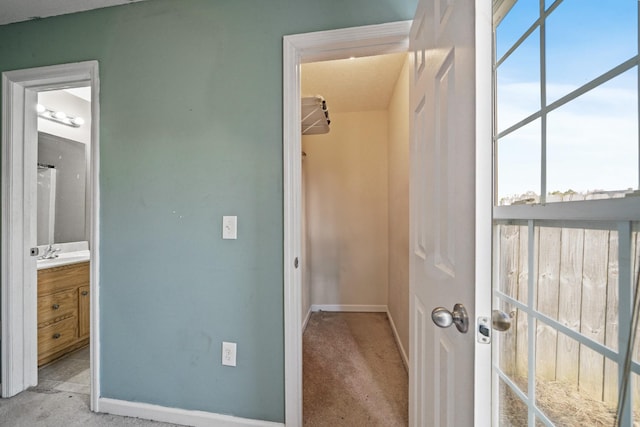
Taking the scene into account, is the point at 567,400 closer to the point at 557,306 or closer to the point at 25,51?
the point at 557,306

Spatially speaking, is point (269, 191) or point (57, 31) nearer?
point (269, 191)

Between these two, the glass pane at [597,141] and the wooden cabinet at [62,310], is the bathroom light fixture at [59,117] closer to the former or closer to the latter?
the wooden cabinet at [62,310]

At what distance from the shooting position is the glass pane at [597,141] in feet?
1.74

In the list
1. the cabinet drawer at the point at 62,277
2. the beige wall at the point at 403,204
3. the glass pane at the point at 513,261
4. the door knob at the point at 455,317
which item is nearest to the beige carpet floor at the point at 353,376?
the beige wall at the point at 403,204

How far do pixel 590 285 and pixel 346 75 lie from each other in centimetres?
239

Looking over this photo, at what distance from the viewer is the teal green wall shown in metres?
1.44

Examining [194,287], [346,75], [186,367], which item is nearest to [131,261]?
[194,287]

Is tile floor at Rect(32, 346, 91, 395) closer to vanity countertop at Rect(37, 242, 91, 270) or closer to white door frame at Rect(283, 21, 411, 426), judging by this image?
vanity countertop at Rect(37, 242, 91, 270)

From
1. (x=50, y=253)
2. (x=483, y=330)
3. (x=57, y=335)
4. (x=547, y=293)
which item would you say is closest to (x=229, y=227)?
(x=483, y=330)

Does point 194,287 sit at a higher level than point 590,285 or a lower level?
lower

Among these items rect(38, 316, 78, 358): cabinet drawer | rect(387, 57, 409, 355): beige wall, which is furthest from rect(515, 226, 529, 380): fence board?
rect(38, 316, 78, 358): cabinet drawer

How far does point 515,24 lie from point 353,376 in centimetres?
220

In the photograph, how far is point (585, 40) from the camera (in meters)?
0.65

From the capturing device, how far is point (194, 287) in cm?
152
